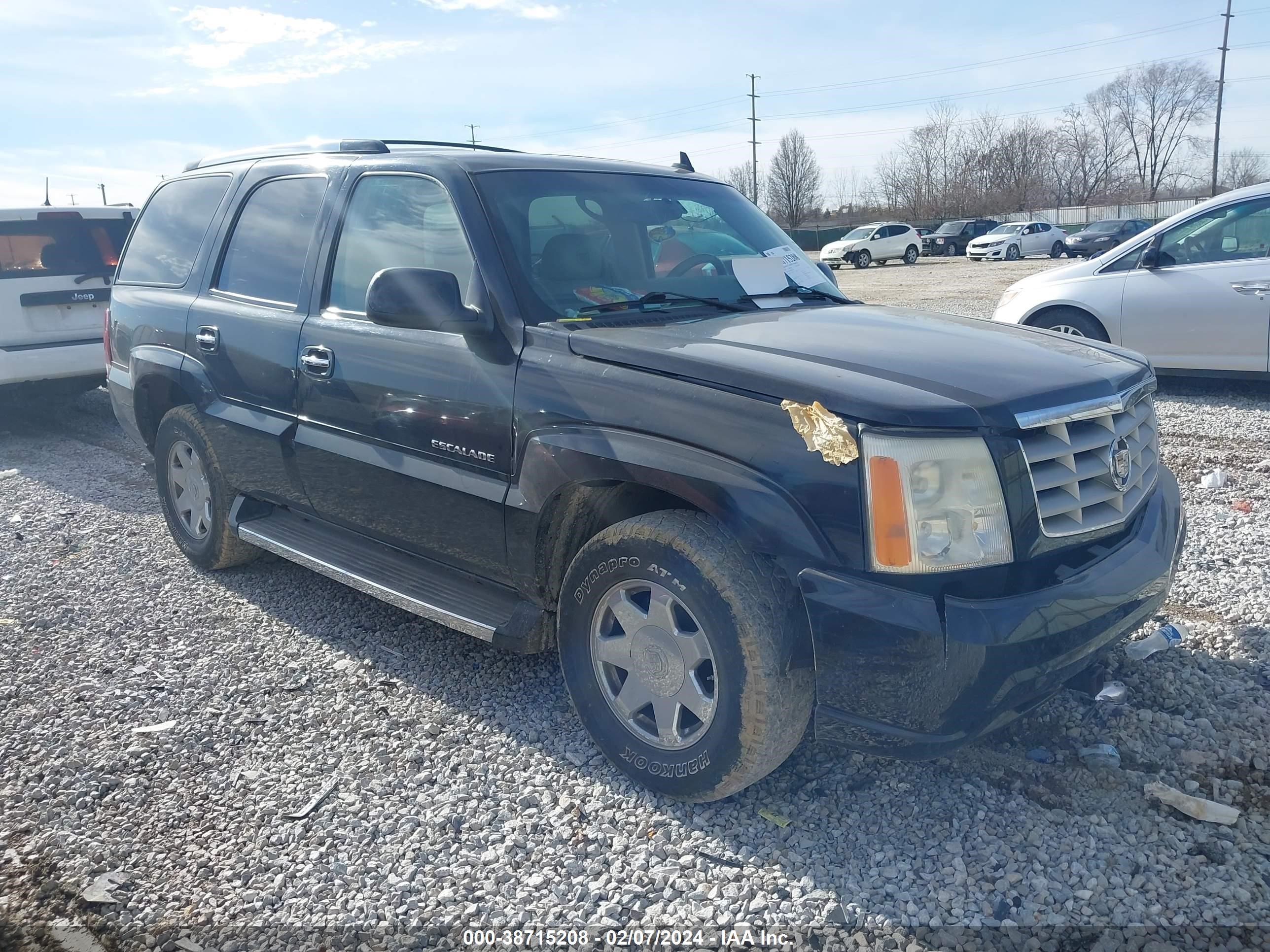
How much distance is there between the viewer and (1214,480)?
5.96m

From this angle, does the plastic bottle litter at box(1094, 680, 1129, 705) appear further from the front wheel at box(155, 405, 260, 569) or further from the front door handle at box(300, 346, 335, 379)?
the front wheel at box(155, 405, 260, 569)

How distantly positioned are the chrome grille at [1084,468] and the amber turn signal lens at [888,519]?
41 cm

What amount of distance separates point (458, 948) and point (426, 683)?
4.89 feet

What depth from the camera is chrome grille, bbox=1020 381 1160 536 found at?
2646mm

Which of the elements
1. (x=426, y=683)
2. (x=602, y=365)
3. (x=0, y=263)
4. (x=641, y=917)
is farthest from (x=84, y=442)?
(x=641, y=917)

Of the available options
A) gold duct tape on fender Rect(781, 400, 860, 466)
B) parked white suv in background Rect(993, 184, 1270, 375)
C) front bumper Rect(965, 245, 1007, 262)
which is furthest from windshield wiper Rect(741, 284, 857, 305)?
front bumper Rect(965, 245, 1007, 262)

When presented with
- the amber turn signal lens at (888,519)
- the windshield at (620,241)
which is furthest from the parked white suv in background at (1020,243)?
the amber turn signal lens at (888,519)

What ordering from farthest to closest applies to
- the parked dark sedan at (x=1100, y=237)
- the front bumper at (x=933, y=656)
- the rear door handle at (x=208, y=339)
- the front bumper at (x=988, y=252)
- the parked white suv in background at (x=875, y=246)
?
1. the parked white suv in background at (x=875, y=246)
2. the front bumper at (x=988, y=252)
3. the parked dark sedan at (x=1100, y=237)
4. the rear door handle at (x=208, y=339)
5. the front bumper at (x=933, y=656)

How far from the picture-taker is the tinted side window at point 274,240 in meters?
4.17

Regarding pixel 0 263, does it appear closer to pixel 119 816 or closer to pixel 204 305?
pixel 204 305

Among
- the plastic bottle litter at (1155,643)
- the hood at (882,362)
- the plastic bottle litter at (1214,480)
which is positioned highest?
the hood at (882,362)

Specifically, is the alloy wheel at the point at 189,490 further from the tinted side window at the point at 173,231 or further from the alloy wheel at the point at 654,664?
the alloy wheel at the point at 654,664

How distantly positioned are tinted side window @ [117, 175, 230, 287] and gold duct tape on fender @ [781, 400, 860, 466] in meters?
3.52

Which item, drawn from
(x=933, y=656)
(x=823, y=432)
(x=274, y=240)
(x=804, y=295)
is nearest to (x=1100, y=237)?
(x=804, y=295)
